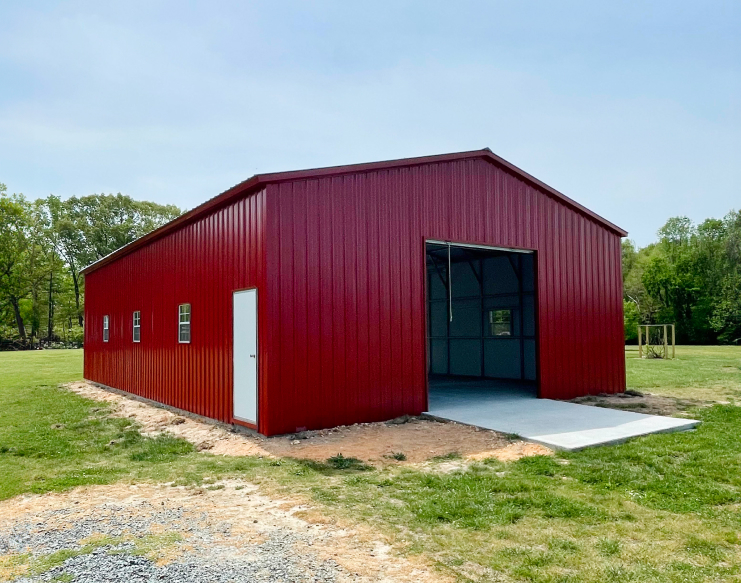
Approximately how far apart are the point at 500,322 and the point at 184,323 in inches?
369

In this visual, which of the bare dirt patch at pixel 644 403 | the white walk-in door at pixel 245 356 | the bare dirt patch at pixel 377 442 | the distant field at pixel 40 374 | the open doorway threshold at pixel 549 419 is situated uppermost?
the white walk-in door at pixel 245 356

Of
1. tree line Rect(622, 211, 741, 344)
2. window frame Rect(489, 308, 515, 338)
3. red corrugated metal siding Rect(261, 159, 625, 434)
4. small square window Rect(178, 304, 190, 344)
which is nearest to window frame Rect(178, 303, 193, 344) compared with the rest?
small square window Rect(178, 304, 190, 344)

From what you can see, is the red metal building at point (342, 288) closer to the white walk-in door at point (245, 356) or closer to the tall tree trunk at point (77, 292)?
the white walk-in door at point (245, 356)

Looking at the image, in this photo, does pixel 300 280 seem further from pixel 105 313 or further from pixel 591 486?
pixel 105 313

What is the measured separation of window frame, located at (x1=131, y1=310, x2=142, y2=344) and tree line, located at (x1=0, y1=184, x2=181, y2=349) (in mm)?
38355

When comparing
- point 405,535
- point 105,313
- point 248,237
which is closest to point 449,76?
point 248,237

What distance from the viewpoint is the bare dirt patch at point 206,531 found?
12.5ft

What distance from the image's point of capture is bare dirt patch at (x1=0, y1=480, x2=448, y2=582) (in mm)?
A: 3820

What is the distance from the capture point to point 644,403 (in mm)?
11367

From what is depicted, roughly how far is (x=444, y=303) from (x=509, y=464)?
41.8 feet

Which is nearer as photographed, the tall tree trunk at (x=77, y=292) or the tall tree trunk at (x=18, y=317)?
the tall tree trunk at (x=18, y=317)

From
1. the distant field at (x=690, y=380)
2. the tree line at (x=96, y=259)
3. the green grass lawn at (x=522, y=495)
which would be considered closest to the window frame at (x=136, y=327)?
the green grass lawn at (x=522, y=495)

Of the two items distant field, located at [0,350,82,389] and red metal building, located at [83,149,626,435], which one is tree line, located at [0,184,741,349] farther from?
red metal building, located at [83,149,626,435]

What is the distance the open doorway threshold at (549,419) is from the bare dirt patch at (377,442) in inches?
13.1
